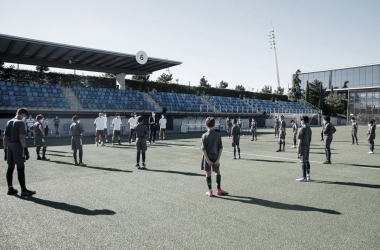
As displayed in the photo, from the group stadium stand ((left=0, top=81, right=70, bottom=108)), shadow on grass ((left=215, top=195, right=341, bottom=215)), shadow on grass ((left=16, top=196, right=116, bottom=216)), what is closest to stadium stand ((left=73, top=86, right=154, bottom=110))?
stadium stand ((left=0, top=81, right=70, bottom=108))

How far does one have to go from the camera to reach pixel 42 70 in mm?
33500

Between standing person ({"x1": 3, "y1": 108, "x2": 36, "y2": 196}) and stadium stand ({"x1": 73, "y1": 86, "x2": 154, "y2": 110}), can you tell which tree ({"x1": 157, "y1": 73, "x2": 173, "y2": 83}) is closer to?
stadium stand ({"x1": 73, "y1": 86, "x2": 154, "y2": 110})

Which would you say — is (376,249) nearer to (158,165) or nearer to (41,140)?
(158,165)

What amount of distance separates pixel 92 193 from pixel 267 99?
59.4m

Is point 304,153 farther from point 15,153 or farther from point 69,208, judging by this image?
point 15,153

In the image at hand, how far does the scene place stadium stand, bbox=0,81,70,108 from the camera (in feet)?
77.6

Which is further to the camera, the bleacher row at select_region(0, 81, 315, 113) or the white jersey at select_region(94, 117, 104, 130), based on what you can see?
the bleacher row at select_region(0, 81, 315, 113)

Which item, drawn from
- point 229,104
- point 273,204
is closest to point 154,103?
point 229,104

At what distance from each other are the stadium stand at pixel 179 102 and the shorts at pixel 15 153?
28345 millimetres

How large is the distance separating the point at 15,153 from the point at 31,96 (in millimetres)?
23174

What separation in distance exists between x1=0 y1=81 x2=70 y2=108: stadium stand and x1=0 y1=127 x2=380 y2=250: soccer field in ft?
59.2

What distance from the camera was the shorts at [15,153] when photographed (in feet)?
19.8

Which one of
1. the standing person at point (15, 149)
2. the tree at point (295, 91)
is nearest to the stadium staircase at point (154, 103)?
the standing person at point (15, 149)

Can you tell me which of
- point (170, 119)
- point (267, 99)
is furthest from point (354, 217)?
point (267, 99)
